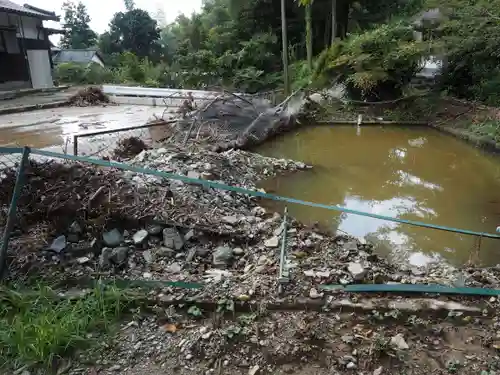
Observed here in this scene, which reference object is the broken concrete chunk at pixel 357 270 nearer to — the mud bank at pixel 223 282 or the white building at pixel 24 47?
the mud bank at pixel 223 282

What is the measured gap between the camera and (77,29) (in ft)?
98.4

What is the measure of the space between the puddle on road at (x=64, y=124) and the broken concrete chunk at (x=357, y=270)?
5.38 metres

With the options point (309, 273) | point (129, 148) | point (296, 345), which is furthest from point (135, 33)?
point (296, 345)

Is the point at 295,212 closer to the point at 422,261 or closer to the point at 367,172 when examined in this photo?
the point at 422,261

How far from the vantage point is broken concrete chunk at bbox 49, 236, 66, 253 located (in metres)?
3.15

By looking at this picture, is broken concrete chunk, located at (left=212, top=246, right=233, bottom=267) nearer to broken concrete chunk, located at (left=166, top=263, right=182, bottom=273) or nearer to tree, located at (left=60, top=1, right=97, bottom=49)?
broken concrete chunk, located at (left=166, top=263, right=182, bottom=273)

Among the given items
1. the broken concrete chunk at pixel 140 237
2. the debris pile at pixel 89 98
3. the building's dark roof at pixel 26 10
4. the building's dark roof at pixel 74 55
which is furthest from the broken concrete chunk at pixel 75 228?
the building's dark roof at pixel 74 55

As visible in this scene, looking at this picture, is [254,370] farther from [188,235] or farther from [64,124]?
[64,124]

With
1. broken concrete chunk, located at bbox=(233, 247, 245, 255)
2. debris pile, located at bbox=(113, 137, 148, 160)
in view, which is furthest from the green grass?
debris pile, located at bbox=(113, 137, 148, 160)

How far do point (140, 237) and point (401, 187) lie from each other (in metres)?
4.60

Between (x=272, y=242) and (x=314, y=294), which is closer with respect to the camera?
(x=314, y=294)

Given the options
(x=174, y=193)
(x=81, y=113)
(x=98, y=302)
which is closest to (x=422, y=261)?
(x=174, y=193)

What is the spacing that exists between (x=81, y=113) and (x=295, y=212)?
9.32 metres

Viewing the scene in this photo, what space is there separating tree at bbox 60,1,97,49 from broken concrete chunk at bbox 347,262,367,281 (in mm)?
31992
